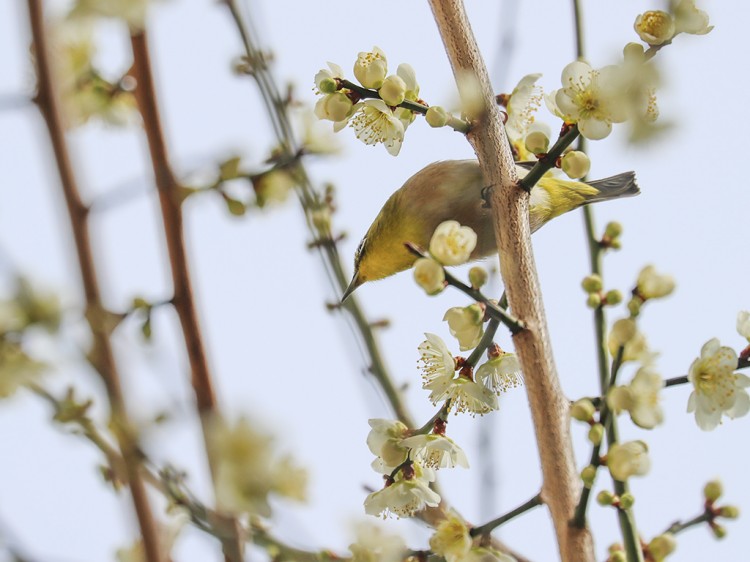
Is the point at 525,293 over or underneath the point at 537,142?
underneath

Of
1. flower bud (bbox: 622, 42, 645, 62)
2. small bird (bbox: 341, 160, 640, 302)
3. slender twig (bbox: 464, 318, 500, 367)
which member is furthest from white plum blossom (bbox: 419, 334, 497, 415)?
small bird (bbox: 341, 160, 640, 302)

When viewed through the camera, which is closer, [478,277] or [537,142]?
[478,277]

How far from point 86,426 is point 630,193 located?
197 cm

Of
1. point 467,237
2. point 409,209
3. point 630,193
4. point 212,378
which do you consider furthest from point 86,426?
point 630,193

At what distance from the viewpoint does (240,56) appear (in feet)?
6.47

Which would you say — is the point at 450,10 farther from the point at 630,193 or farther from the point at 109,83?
the point at 630,193

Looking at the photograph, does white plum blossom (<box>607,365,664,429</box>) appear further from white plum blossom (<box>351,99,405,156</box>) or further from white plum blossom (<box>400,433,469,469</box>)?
white plum blossom (<box>351,99,405,156</box>)

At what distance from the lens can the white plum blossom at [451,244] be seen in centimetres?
138

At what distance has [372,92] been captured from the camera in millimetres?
1586

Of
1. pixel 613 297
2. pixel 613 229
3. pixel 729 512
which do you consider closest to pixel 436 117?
pixel 613 297

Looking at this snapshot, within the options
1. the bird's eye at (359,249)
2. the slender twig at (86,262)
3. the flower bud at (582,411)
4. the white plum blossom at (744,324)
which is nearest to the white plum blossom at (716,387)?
the white plum blossom at (744,324)

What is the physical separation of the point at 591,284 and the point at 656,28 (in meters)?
0.44

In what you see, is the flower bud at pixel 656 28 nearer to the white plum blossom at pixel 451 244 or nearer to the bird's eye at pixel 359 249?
the white plum blossom at pixel 451 244

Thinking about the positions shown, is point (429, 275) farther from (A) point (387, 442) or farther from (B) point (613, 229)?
(B) point (613, 229)
